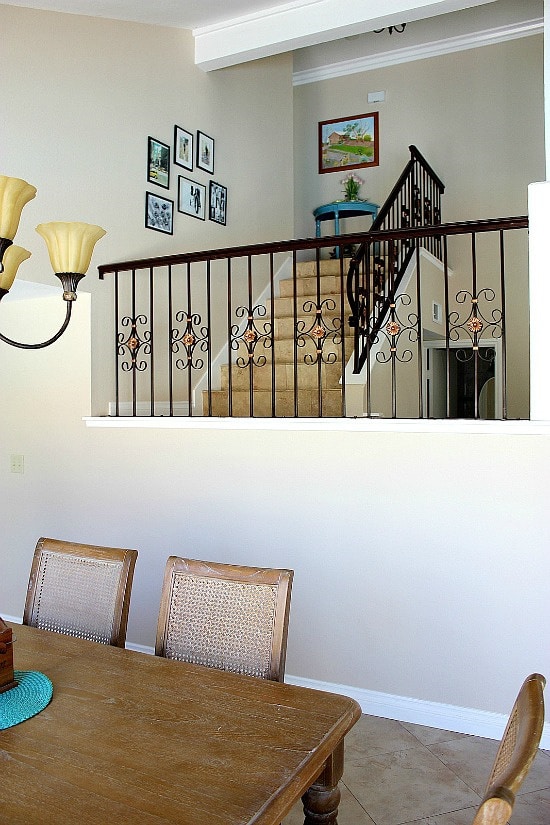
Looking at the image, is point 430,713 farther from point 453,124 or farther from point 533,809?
point 453,124

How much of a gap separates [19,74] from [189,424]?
195 centimetres

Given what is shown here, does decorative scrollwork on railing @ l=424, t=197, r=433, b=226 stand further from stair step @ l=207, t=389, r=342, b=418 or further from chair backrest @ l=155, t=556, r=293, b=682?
chair backrest @ l=155, t=556, r=293, b=682

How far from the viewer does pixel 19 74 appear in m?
3.49

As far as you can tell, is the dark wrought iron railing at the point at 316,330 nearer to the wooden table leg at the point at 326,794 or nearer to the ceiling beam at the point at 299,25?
the ceiling beam at the point at 299,25

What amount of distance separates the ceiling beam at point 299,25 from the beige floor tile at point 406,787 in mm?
3917

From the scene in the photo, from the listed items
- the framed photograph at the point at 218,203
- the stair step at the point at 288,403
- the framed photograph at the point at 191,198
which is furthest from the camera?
the framed photograph at the point at 218,203

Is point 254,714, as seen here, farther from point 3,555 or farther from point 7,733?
point 3,555

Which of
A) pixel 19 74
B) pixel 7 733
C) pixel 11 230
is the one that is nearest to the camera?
pixel 7 733

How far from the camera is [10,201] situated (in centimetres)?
163

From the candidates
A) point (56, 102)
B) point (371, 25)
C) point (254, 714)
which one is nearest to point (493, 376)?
point (371, 25)

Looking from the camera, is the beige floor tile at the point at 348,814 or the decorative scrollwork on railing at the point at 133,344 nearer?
the beige floor tile at the point at 348,814

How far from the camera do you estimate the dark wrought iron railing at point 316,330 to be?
3445 mm

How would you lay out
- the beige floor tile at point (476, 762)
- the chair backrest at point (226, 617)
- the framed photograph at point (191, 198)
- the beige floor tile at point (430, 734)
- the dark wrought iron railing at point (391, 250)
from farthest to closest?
1. the framed photograph at point (191, 198)
2. the dark wrought iron railing at point (391, 250)
3. the beige floor tile at point (430, 734)
4. the beige floor tile at point (476, 762)
5. the chair backrest at point (226, 617)

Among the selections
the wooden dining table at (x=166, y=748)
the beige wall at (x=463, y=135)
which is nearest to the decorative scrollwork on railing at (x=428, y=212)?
the beige wall at (x=463, y=135)
